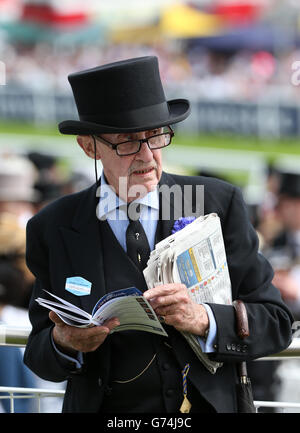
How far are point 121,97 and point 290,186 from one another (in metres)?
5.56

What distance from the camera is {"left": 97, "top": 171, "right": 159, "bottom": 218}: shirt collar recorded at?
105 inches

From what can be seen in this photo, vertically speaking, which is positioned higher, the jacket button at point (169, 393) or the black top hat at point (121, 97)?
the black top hat at point (121, 97)

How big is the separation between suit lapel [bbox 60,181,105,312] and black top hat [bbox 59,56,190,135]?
0.29 m

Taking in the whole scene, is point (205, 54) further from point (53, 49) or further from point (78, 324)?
point (78, 324)

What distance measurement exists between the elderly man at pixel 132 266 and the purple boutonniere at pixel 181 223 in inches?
1.4

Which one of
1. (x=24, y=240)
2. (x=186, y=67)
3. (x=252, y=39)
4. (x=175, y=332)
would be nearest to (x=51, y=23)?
(x=186, y=67)

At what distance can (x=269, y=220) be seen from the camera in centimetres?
886

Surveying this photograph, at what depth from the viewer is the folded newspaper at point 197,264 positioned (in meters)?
2.40

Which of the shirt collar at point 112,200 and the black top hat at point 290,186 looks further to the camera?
the black top hat at point 290,186

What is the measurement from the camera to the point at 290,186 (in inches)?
313

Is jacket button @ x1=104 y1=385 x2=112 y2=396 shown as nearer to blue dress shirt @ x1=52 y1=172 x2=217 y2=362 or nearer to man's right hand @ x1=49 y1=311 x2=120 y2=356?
man's right hand @ x1=49 y1=311 x2=120 y2=356

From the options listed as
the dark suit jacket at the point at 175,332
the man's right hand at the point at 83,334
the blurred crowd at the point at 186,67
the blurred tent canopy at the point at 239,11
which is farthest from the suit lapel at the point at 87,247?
the blurred tent canopy at the point at 239,11

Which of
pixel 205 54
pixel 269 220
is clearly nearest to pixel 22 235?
pixel 269 220

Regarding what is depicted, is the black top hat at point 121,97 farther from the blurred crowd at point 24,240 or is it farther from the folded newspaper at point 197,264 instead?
the blurred crowd at point 24,240
